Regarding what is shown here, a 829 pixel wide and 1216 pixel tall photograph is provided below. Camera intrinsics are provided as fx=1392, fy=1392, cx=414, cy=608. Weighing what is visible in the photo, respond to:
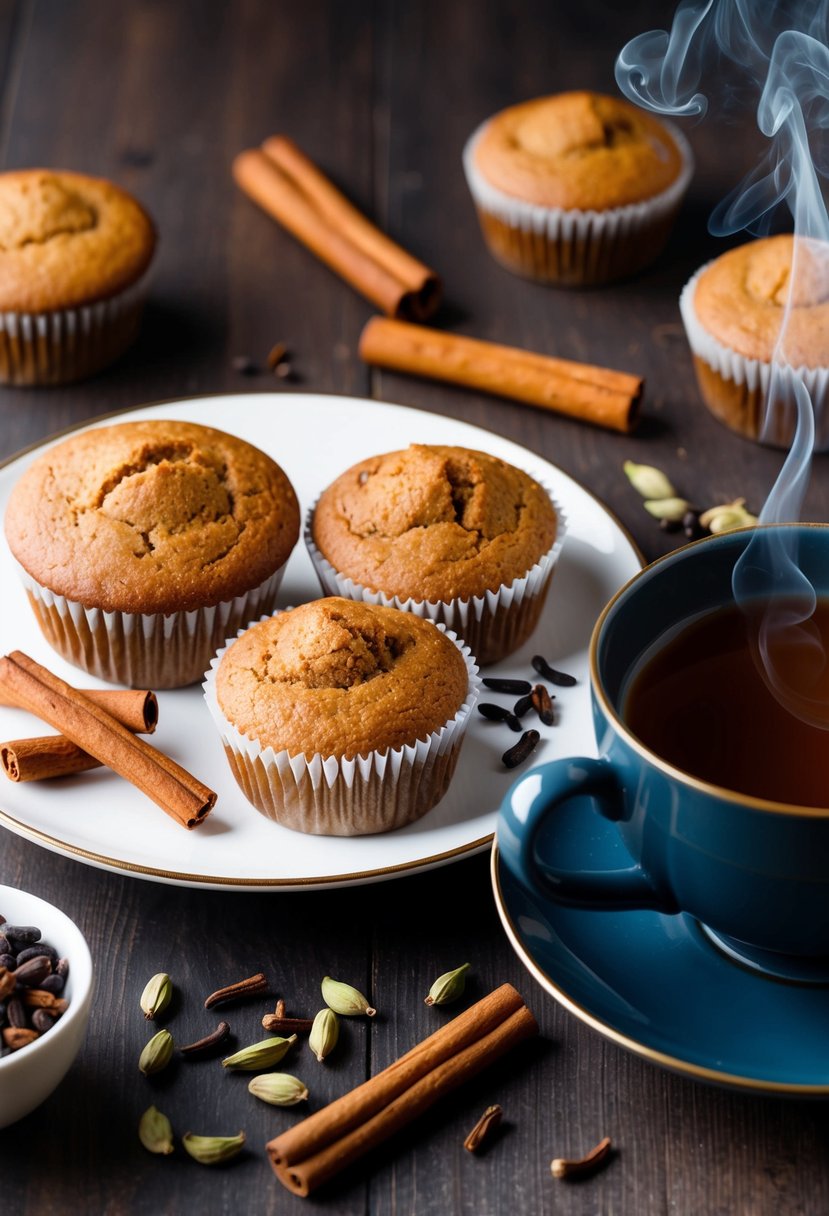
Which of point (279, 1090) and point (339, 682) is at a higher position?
point (339, 682)

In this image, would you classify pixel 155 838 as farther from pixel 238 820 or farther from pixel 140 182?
pixel 140 182

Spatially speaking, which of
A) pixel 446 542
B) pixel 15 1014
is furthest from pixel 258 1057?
pixel 446 542

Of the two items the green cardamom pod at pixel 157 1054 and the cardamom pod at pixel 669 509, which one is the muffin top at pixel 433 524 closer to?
the cardamom pod at pixel 669 509

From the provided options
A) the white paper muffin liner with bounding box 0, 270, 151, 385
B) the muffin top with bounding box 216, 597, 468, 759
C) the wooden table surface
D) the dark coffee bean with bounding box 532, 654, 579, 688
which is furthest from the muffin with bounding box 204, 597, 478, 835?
the white paper muffin liner with bounding box 0, 270, 151, 385

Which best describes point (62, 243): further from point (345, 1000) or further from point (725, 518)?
point (345, 1000)

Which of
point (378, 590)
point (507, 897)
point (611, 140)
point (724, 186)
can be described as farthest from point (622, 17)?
point (507, 897)

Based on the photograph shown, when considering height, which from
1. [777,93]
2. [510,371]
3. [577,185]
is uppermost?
[777,93]

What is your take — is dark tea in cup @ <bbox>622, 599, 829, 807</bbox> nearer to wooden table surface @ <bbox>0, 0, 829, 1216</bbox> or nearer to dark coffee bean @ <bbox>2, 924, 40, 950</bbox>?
wooden table surface @ <bbox>0, 0, 829, 1216</bbox>
